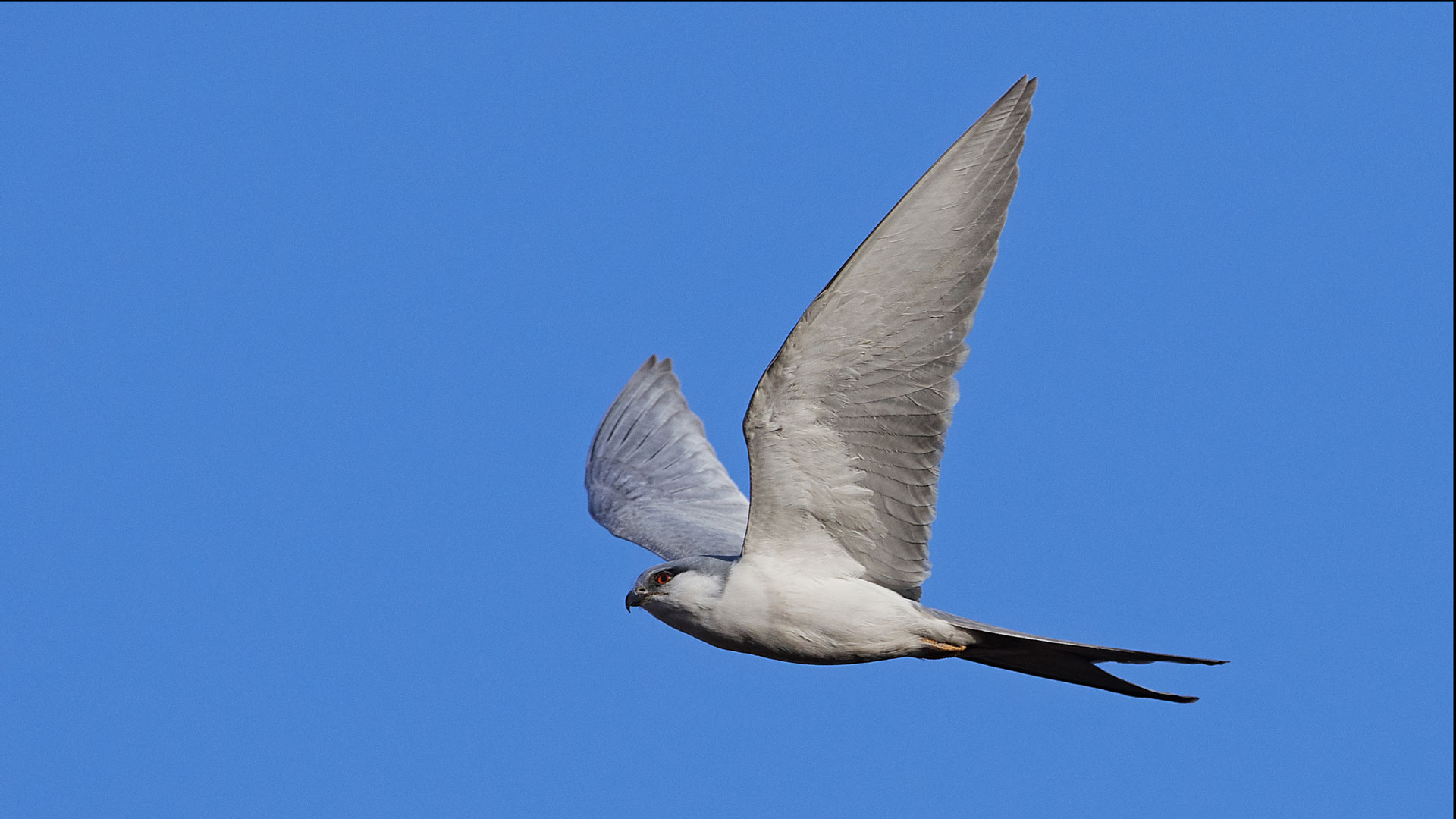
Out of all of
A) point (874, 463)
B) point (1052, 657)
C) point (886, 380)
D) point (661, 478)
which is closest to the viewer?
point (886, 380)

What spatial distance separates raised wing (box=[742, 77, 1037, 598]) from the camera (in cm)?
679

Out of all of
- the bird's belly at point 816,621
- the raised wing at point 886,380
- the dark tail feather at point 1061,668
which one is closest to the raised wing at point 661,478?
the bird's belly at point 816,621

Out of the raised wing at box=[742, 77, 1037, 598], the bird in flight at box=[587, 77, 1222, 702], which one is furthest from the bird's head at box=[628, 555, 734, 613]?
the raised wing at box=[742, 77, 1037, 598]

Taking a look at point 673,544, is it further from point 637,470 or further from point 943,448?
point 943,448

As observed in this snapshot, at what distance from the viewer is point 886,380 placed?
24.1 ft

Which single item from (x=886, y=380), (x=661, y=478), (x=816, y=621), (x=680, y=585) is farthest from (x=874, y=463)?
(x=661, y=478)

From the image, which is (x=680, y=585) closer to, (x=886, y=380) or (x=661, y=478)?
(x=886, y=380)

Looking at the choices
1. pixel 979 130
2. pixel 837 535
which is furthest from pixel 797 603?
pixel 979 130

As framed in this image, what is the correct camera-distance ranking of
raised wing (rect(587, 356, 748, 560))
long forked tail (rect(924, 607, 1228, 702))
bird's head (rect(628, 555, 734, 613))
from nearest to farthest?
long forked tail (rect(924, 607, 1228, 702)), bird's head (rect(628, 555, 734, 613)), raised wing (rect(587, 356, 748, 560))

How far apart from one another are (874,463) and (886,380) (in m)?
0.57

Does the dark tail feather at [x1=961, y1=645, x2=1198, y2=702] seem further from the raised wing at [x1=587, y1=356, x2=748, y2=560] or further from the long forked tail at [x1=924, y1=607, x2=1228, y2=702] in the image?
the raised wing at [x1=587, y1=356, x2=748, y2=560]

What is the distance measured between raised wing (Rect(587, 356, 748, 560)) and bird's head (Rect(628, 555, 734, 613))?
6.86 feet

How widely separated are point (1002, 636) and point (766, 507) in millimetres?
1543

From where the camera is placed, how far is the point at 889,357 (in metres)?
7.26
